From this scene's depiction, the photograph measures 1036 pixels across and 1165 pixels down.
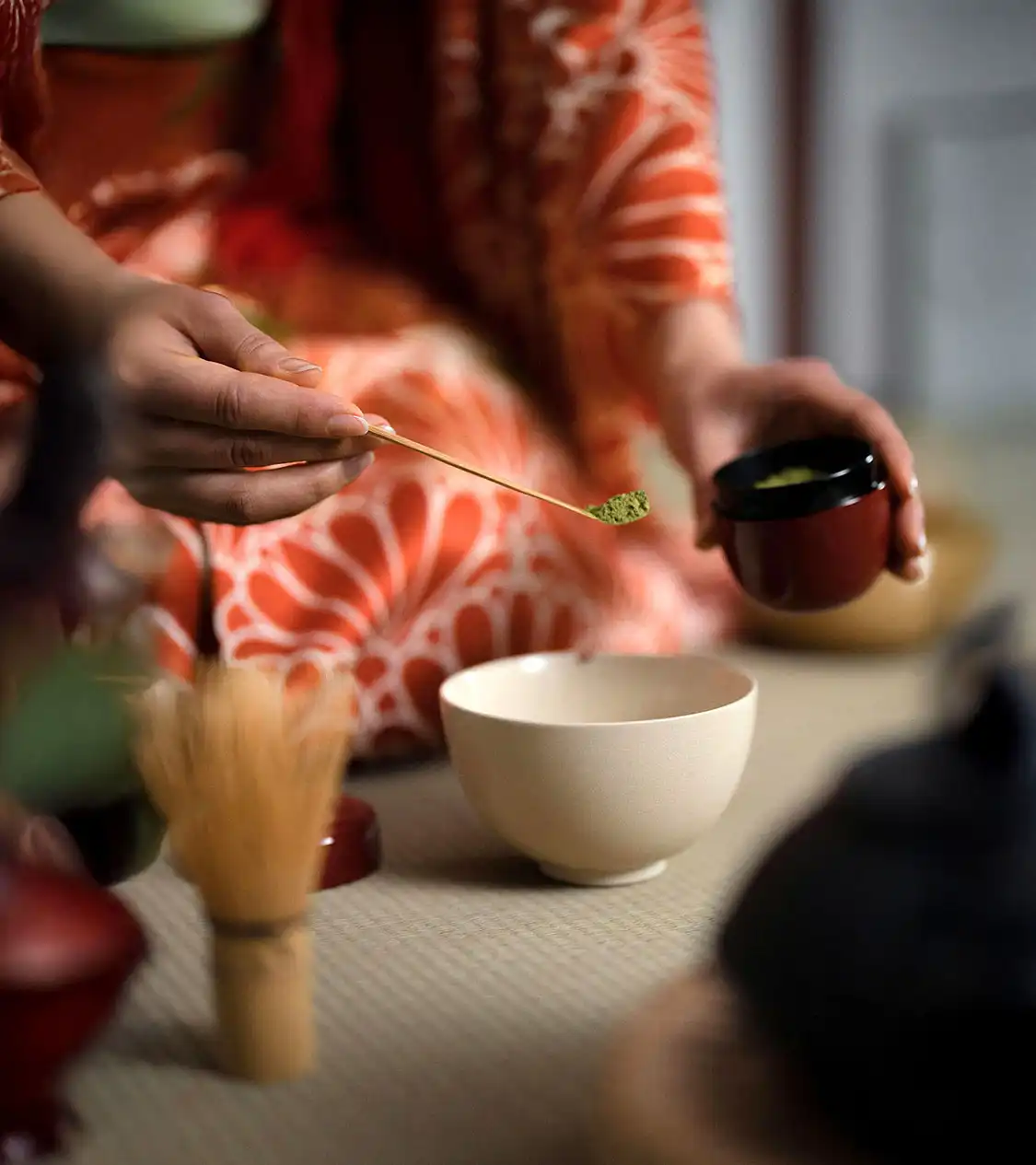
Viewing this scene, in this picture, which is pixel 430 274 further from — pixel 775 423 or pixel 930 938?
pixel 930 938

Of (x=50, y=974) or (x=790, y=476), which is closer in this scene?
(x=50, y=974)

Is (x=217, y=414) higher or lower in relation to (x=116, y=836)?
higher

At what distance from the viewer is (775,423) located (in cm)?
85

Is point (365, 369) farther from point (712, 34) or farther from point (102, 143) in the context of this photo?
point (712, 34)

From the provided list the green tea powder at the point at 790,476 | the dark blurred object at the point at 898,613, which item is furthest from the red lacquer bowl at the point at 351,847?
the dark blurred object at the point at 898,613

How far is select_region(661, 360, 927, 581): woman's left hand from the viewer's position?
76cm

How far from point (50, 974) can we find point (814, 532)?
48 cm

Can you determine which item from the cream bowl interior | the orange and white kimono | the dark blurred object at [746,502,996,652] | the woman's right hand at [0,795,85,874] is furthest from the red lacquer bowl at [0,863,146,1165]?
the dark blurred object at [746,502,996,652]

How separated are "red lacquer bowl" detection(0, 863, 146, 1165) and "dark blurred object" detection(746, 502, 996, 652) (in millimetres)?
763

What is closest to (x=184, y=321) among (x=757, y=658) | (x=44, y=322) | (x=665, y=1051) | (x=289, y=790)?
(x=44, y=322)

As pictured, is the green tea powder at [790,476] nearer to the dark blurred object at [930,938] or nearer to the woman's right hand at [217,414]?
the woman's right hand at [217,414]

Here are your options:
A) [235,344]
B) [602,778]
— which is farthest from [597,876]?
[235,344]

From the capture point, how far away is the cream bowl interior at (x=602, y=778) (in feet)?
1.88

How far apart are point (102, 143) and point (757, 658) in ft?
1.99
